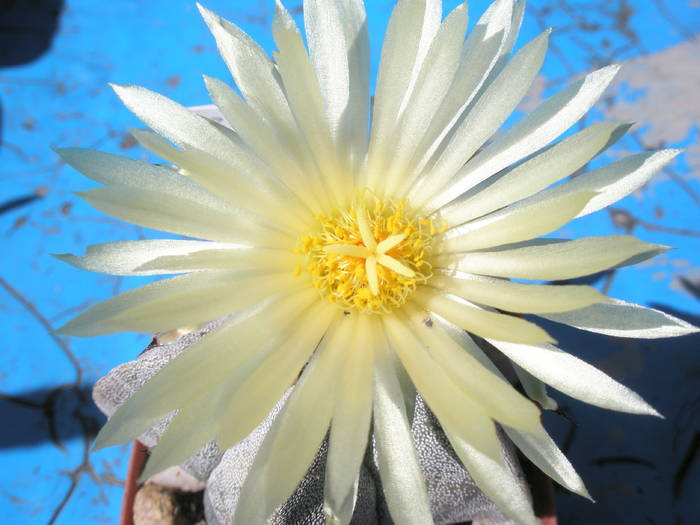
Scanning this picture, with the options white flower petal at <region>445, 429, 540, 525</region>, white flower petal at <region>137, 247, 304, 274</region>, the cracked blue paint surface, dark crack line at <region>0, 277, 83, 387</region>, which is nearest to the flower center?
white flower petal at <region>137, 247, 304, 274</region>

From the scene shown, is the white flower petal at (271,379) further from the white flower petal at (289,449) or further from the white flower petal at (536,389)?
the white flower petal at (536,389)

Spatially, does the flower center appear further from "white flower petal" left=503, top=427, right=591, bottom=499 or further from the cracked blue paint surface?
the cracked blue paint surface

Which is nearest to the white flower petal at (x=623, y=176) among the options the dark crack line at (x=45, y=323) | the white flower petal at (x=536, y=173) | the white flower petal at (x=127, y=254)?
the white flower petal at (x=536, y=173)

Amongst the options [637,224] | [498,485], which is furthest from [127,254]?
[637,224]

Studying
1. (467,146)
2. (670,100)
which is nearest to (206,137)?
(467,146)

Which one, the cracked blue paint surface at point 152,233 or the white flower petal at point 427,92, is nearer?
the white flower petal at point 427,92

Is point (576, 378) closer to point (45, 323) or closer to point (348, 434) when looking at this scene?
point (348, 434)
